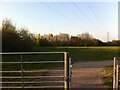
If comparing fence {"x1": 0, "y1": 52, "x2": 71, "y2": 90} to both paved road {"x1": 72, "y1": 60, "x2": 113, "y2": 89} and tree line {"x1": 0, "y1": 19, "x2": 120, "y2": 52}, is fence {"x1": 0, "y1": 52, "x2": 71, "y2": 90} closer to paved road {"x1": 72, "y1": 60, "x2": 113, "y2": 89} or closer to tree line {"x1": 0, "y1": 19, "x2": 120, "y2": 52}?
paved road {"x1": 72, "y1": 60, "x2": 113, "y2": 89}

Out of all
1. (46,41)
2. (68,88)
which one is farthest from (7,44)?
(68,88)

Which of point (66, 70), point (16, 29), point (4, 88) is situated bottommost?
point (4, 88)

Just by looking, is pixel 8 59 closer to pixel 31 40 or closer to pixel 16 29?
pixel 16 29

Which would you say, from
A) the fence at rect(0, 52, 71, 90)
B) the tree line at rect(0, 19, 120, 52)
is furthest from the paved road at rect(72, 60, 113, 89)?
the tree line at rect(0, 19, 120, 52)

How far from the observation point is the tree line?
77.1 ft

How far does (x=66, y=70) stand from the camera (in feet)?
20.3

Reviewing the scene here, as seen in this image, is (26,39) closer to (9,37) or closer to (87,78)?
(9,37)

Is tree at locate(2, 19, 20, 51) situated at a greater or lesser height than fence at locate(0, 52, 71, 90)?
greater

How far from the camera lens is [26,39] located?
88.4 ft

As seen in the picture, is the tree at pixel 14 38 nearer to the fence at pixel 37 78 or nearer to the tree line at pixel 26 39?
the tree line at pixel 26 39

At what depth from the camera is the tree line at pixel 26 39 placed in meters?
23.5

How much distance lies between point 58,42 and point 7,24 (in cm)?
437

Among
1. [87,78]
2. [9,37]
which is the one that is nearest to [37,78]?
[87,78]

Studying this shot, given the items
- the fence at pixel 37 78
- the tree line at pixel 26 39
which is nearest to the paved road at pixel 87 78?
the fence at pixel 37 78
